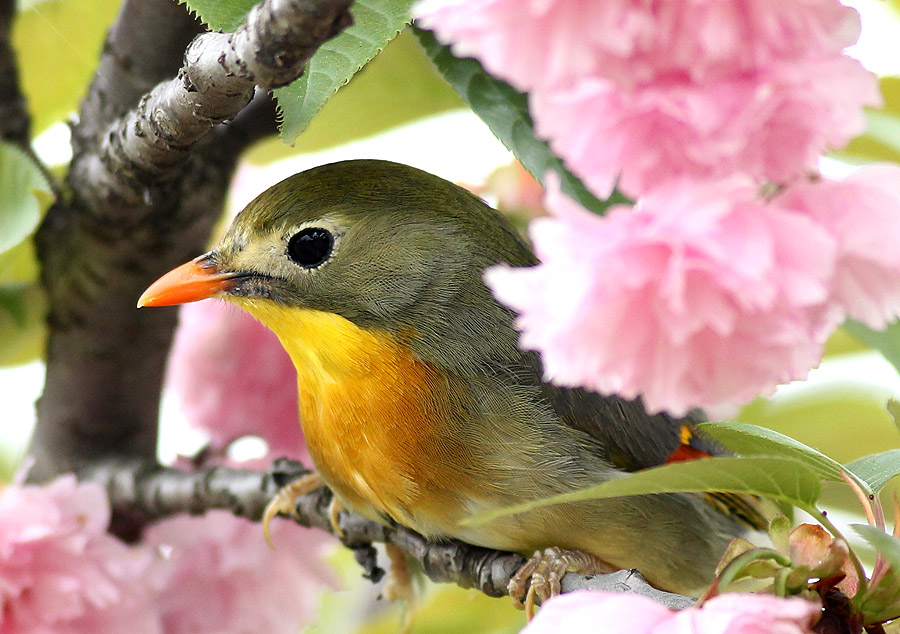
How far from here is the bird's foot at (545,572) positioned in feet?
1.76

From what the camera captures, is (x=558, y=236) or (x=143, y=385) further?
(x=143, y=385)

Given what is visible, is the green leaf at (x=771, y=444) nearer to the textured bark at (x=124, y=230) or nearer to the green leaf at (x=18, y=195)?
the textured bark at (x=124, y=230)

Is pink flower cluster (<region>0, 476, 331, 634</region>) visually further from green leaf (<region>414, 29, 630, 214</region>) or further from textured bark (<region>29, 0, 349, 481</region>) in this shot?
green leaf (<region>414, 29, 630, 214</region>)

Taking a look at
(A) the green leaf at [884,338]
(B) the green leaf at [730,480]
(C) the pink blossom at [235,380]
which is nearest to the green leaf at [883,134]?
(A) the green leaf at [884,338]

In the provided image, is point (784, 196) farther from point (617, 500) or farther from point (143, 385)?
point (143, 385)

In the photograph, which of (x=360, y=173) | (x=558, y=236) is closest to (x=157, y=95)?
(x=360, y=173)

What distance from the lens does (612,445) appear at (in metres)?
0.62

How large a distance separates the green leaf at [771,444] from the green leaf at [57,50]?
0.61 m

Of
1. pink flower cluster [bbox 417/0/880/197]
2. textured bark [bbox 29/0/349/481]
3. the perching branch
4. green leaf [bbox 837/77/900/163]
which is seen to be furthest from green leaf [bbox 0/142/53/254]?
green leaf [bbox 837/77/900/163]

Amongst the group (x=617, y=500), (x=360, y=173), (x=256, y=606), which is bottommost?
(x=256, y=606)

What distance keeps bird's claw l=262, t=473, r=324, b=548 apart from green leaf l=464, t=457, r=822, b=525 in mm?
403

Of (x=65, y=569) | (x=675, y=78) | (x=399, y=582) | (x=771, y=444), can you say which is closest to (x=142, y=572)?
(x=65, y=569)

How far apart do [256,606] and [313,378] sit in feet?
0.99

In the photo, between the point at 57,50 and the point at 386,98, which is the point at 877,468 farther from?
the point at 57,50
